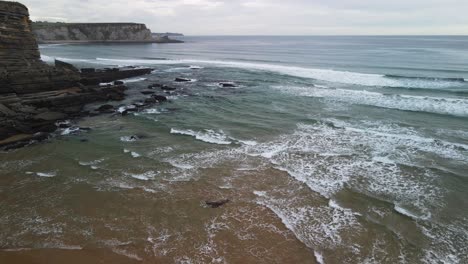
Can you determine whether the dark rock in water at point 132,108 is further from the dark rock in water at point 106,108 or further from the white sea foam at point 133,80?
the white sea foam at point 133,80

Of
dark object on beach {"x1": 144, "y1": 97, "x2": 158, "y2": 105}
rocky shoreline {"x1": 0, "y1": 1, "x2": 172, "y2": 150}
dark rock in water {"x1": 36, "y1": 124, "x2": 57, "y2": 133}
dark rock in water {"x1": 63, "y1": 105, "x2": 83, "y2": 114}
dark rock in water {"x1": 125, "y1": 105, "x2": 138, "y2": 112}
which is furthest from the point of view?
dark object on beach {"x1": 144, "y1": 97, "x2": 158, "y2": 105}

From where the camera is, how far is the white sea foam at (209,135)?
57.6ft

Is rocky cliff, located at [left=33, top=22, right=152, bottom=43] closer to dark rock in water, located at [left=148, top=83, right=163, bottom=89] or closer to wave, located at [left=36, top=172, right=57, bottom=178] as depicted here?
dark rock in water, located at [left=148, top=83, right=163, bottom=89]

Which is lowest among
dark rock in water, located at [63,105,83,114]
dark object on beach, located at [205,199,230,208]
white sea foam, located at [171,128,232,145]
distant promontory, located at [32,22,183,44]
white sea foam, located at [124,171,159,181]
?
dark object on beach, located at [205,199,230,208]

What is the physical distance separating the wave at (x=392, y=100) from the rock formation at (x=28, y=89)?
60.0 feet

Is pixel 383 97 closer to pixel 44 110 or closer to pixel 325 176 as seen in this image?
pixel 325 176

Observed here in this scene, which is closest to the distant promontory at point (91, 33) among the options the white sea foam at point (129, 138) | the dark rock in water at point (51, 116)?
the dark rock in water at point (51, 116)

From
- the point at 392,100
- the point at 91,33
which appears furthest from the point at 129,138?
the point at 91,33

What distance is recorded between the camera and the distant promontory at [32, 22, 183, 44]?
121 m

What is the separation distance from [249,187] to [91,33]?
135 meters

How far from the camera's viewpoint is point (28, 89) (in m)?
23.8

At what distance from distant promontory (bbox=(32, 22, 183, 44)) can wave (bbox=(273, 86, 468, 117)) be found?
4506 inches

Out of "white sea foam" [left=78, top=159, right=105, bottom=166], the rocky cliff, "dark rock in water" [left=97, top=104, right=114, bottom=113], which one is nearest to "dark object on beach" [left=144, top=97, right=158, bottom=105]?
"dark rock in water" [left=97, top=104, right=114, bottom=113]

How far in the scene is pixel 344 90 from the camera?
104 ft
